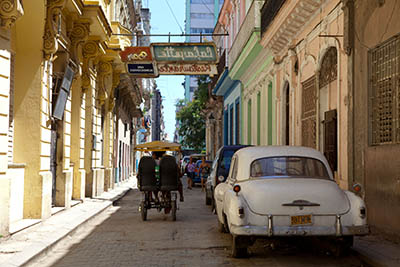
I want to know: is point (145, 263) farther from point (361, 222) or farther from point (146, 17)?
point (146, 17)

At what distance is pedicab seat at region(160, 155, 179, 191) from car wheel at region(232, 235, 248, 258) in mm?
5202

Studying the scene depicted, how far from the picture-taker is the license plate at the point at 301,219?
715cm

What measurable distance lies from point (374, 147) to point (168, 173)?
482 centimetres

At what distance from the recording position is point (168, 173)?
12.9 metres

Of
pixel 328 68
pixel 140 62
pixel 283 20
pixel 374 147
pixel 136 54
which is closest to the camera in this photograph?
pixel 374 147

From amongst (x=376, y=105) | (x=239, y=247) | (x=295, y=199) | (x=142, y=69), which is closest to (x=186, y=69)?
(x=142, y=69)

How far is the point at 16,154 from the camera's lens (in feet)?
37.2

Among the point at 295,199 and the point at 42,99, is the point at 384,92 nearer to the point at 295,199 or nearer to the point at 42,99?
the point at 295,199

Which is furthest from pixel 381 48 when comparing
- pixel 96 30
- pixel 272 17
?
pixel 96 30

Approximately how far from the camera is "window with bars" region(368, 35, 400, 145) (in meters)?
9.05

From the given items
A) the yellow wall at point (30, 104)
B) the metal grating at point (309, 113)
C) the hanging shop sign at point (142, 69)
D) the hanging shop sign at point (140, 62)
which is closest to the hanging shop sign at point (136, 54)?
the hanging shop sign at point (140, 62)

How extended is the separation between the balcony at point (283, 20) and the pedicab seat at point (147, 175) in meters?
5.24

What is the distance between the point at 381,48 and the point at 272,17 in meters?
7.74

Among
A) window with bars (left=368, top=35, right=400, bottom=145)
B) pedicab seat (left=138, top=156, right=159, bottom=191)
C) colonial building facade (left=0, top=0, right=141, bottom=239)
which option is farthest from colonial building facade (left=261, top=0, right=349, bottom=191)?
colonial building facade (left=0, top=0, right=141, bottom=239)
